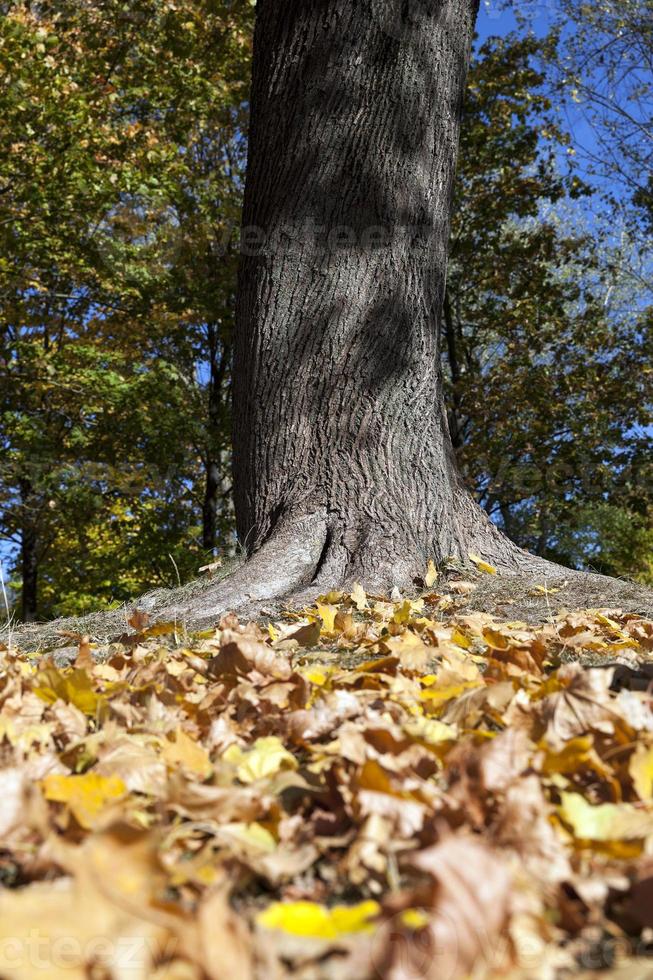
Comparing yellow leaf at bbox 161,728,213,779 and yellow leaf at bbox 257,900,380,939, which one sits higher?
yellow leaf at bbox 161,728,213,779

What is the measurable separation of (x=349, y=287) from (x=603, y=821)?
12.0ft

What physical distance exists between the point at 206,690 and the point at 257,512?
2.31 m

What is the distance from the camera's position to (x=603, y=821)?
1118 mm

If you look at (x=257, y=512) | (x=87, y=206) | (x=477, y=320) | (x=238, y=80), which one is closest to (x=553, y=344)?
(x=477, y=320)

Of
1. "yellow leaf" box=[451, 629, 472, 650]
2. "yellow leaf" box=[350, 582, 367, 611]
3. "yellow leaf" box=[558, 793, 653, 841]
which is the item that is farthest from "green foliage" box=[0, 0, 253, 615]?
"yellow leaf" box=[558, 793, 653, 841]

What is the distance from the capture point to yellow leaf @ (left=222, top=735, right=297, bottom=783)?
1403 mm

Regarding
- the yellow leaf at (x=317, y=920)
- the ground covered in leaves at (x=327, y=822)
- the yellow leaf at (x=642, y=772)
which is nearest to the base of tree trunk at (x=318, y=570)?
the ground covered in leaves at (x=327, y=822)

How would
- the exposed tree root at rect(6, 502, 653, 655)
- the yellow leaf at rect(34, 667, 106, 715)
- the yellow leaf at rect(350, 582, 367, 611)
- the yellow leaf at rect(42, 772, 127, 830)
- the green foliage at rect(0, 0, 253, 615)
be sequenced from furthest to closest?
the green foliage at rect(0, 0, 253, 615) → the exposed tree root at rect(6, 502, 653, 655) → the yellow leaf at rect(350, 582, 367, 611) → the yellow leaf at rect(34, 667, 106, 715) → the yellow leaf at rect(42, 772, 127, 830)

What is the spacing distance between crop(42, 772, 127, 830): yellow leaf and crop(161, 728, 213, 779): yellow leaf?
149 millimetres

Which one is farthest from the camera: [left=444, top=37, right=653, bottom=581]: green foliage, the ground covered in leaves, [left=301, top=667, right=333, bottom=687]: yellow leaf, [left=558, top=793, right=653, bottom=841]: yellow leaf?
[left=444, top=37, right=653, bottom=581]: green foliage

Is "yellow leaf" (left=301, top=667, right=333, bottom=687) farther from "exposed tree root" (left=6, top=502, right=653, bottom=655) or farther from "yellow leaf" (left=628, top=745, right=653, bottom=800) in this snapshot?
"exposed tree root" (left=6, top=502, right=653, bottom=655)

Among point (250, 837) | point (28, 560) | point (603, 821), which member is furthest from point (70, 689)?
point (28, 560)

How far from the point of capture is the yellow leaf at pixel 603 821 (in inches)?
42.9

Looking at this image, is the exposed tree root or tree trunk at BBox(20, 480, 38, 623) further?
tree trunk at BBox(20, 480, 38, 623)
